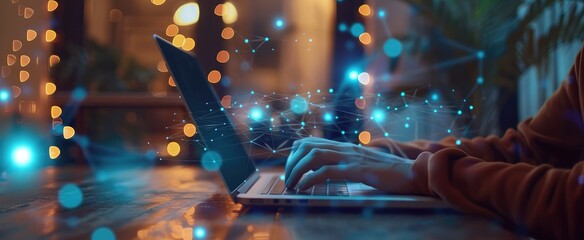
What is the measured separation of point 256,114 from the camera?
97 centimetres

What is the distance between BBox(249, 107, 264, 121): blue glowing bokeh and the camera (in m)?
0.95

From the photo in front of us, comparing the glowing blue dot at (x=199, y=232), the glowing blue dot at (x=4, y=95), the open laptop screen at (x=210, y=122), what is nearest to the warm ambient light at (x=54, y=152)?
the glowing blue dot at (x=4, y=95)

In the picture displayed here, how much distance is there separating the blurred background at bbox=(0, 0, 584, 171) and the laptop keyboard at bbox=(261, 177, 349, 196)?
2.61 feet

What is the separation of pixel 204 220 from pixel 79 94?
1.82 metres

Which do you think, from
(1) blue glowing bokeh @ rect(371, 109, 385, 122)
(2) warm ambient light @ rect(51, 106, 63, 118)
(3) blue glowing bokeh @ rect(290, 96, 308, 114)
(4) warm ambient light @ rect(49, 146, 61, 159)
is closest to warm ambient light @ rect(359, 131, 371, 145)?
(1) blue glowing bokeh @ rect(371, 109, 385, 122)

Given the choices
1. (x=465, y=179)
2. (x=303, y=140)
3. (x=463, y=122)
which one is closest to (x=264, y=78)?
(x=463, y=122)

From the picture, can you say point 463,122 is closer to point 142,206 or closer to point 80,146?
point 142,206

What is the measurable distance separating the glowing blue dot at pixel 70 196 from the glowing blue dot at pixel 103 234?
0.20m

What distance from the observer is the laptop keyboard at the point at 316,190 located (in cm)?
70

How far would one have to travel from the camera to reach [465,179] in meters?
0.62

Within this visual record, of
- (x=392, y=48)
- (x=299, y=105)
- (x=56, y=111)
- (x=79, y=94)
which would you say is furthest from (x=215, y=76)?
(x=299, y=105)

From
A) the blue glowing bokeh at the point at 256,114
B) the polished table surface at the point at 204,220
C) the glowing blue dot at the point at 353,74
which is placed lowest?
the polished table surface at the point at 204,220

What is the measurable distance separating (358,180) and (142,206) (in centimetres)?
35

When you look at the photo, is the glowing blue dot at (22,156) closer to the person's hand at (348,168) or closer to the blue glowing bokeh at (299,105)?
the blue glowing bokeh at (299,105)
